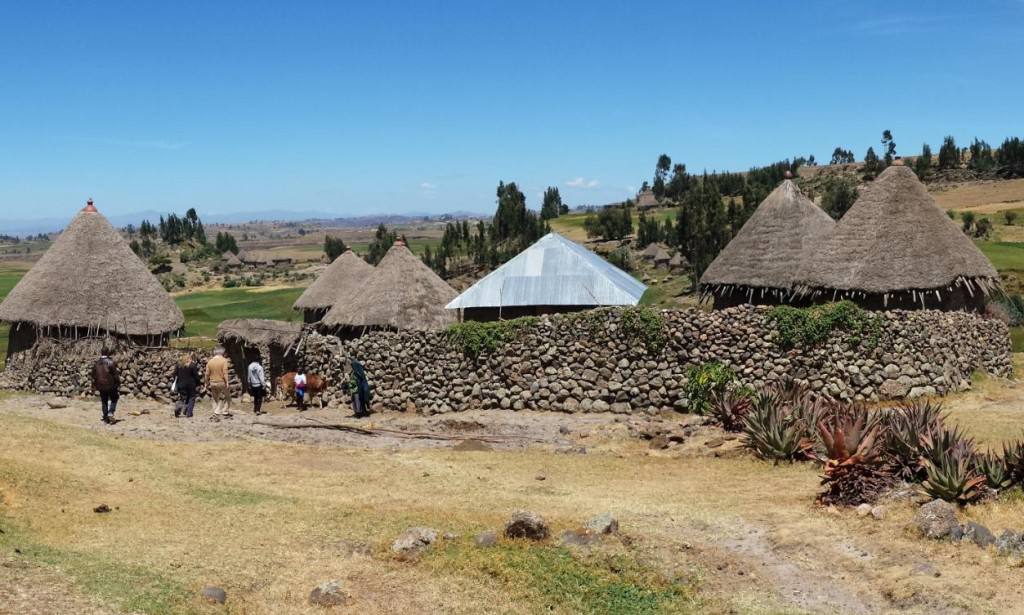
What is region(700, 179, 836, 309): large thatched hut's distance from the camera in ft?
87.2

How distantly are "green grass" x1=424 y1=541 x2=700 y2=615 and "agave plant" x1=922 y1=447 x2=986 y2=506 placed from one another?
3.50 metres

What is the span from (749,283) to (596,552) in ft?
62.7

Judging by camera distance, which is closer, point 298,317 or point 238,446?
point 238,446

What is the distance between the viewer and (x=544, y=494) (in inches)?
505

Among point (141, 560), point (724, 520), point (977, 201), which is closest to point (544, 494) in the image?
point (724, 520)

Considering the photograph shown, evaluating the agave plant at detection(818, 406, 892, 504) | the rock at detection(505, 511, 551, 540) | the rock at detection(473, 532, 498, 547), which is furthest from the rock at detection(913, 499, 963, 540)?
the rock at detection(473, 532, 498, 547)

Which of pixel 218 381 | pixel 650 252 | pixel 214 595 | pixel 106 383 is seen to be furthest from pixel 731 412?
pixel 650 252

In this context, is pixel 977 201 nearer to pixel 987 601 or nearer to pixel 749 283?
pixel 749 283

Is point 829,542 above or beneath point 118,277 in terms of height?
beneath

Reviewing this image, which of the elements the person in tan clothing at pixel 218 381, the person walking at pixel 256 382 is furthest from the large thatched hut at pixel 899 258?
the person in tan clothing at pixel 218 381

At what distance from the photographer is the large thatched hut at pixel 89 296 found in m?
25.8

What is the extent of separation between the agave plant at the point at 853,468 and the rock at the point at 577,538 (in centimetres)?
326

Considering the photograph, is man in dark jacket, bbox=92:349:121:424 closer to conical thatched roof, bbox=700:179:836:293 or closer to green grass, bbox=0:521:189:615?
green grass, bbox=0:521:189:615

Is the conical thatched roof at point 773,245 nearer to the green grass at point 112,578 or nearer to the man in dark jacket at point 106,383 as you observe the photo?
the man in dark jacket at point 106,383
